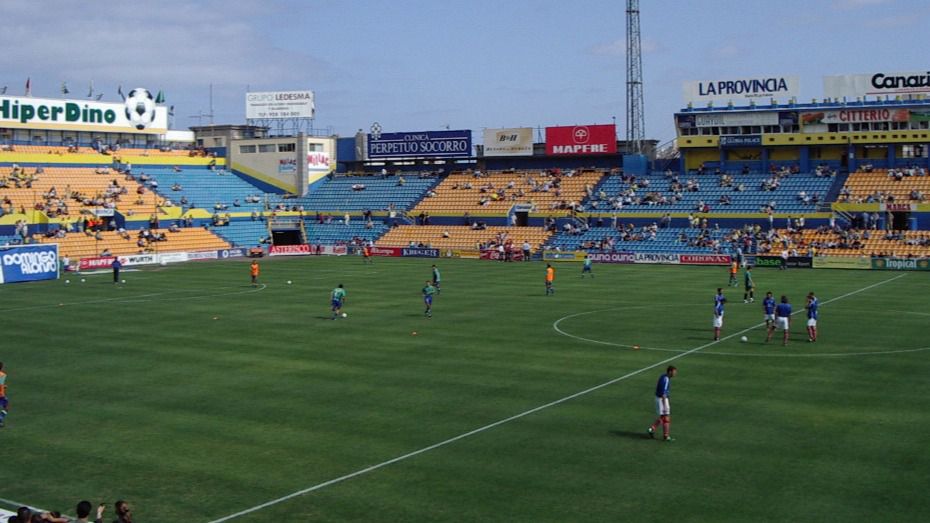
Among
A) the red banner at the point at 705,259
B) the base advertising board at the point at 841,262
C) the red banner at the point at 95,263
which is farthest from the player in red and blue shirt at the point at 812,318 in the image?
the red banner at the point at 95,263

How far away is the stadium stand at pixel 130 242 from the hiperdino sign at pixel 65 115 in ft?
60.8

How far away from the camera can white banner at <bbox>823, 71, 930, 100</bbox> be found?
278ft

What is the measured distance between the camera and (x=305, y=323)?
4356cm

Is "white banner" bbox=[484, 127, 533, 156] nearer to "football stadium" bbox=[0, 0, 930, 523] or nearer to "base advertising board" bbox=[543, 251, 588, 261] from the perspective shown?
"football stadium" bbox=[0, 0, 930, 523]

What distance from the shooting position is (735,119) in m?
92.4

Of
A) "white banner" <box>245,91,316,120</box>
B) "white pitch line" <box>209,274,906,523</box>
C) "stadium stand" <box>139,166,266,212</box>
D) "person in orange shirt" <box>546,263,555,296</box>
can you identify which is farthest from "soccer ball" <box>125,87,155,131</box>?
"white pitch line" <box>209,274,906,523</box>

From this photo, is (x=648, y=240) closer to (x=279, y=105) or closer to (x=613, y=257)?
(x=613, y=257)

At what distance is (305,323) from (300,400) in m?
15.9

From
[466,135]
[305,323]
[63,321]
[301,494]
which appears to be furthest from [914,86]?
[301,494]

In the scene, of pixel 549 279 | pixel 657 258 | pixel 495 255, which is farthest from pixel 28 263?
pixel 657 258

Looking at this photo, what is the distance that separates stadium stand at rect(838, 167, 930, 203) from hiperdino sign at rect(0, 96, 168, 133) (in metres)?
74.0

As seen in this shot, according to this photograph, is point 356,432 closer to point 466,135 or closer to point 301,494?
point 301,494

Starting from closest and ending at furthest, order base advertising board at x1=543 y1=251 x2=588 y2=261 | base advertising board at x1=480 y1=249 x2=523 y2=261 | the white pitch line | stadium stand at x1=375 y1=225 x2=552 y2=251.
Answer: the white pitch line
base advertising board at x1=543 y1=251 x2=588 y2=261
base advertising board at x1=480 y1=249 x2=523 y2=261
stadium stand at x1=375 y1=225 x2=552 y2=251

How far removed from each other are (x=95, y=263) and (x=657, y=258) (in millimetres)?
45994
